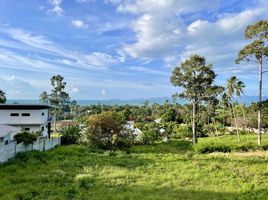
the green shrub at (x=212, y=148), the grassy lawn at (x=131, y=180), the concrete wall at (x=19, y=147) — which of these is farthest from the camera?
the green shrub at (x=212, y=148)

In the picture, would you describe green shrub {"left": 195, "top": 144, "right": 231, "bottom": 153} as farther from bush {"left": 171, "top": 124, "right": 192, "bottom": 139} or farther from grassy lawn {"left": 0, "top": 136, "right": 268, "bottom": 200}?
bush {"left": 171, "top": 124, "right": 192, "bottom": 139}

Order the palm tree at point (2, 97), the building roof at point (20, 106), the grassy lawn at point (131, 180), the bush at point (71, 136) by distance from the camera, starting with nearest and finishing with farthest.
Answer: the grassy lawn at point (131, 180) → the building roof at point (20, 106) → the bush at point (71, 136) → the palm tree at point (2, 97)

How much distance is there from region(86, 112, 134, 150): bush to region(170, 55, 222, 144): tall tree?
380 inches

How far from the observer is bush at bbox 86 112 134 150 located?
92.6ft

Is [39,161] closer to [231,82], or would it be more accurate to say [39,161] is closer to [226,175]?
[226,175]

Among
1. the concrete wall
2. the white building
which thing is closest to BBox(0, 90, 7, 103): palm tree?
the white building

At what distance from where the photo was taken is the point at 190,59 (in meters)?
32.6

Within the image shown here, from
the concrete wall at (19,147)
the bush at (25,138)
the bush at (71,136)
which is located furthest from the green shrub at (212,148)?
the bush at (25,138)

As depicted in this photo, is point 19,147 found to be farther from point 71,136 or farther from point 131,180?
point 71,136

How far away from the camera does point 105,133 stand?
28.4 metres

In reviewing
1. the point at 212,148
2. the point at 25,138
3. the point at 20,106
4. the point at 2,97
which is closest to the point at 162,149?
the point at 212,148

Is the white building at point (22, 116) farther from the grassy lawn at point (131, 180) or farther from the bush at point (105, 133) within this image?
the grassy lawn at point (131, 180)

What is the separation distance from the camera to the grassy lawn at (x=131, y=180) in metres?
11.2

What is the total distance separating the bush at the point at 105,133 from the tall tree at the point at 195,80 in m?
9.66
